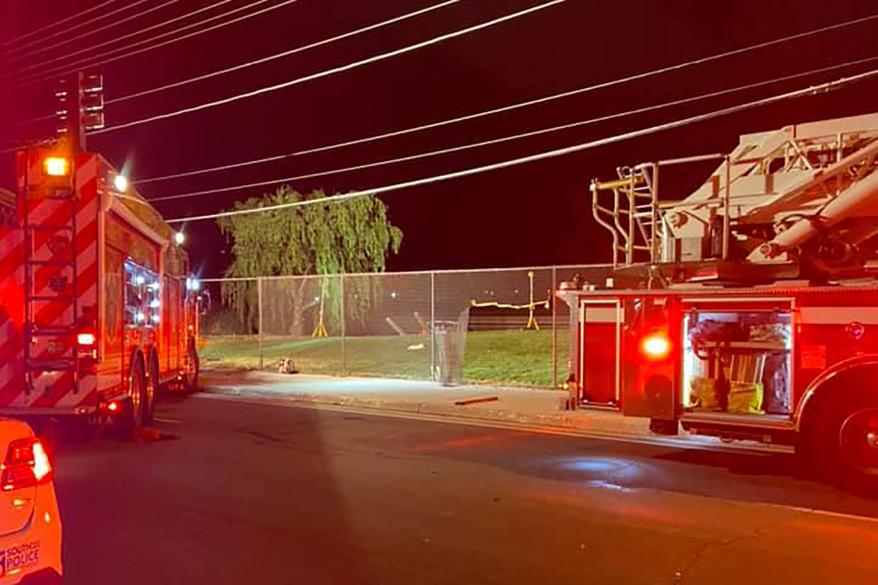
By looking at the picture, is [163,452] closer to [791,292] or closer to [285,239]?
[791,292]

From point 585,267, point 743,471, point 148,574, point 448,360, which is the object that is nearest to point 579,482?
point 743,471

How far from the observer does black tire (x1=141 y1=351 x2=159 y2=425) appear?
13630 mm

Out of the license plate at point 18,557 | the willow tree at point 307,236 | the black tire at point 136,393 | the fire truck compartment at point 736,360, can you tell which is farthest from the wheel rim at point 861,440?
the willow tree at point 307,236

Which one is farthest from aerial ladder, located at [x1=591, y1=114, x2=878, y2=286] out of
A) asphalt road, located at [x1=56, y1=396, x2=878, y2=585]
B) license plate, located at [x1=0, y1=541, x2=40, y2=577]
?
license plate, located at [x1=0, y1=541, x2=40, y2=577]

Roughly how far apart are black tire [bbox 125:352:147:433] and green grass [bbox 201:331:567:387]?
8.01 metres

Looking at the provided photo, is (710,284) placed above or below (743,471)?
above

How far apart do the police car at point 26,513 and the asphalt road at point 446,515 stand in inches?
58.4

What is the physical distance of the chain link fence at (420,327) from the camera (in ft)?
66.5

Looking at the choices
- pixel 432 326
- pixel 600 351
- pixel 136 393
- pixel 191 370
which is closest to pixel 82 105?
pixel 191 370

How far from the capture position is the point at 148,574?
616 cm

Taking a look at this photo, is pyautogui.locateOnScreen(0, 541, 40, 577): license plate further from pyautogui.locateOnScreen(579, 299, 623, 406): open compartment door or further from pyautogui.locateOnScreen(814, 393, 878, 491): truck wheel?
pyautogui.locateOnScreen(579, 299, 623, 406): open compartment door

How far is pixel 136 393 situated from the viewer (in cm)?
1304

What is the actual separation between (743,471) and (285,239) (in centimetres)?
3106

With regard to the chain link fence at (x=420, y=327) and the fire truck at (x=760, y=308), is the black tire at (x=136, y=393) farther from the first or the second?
the chain link fence at (x=420, y=327)
